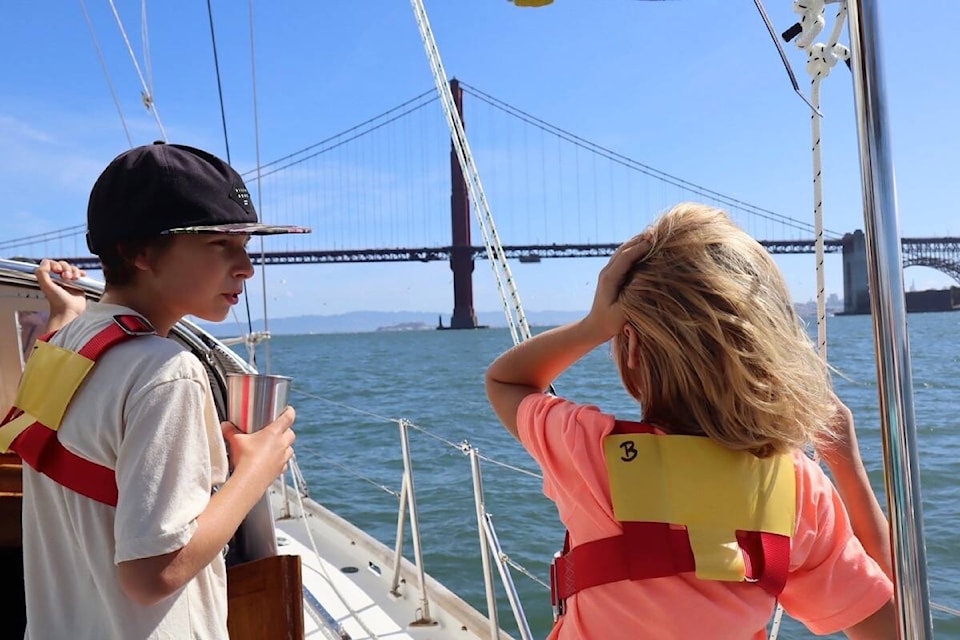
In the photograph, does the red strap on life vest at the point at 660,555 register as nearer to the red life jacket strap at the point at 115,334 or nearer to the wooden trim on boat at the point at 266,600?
the red life jacket strap at the point at 115,334

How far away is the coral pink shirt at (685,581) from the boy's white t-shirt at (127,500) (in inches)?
11.8

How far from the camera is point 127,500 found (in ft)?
1.96

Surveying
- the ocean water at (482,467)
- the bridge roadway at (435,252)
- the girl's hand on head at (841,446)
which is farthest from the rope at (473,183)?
the bridge roadway at (435,252)

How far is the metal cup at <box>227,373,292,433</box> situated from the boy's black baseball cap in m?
0.16

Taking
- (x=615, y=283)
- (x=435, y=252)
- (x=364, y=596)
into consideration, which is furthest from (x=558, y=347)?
(x=435, y=252)

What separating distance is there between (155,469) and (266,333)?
5.70ft

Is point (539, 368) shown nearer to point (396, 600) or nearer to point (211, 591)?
point (211, 591)

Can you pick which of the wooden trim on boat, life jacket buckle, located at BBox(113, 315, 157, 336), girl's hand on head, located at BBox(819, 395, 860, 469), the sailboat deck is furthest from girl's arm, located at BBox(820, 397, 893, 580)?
the sailboat deck

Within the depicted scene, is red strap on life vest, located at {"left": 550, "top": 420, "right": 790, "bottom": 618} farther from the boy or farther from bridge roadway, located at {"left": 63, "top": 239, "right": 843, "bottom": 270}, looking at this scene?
bridge roadway, located at {"left": 63, "top": 239, "right": 843, "bottom": 270}

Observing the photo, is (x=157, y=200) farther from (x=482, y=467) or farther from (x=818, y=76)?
(x=482, y=467)

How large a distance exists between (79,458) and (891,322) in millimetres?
646

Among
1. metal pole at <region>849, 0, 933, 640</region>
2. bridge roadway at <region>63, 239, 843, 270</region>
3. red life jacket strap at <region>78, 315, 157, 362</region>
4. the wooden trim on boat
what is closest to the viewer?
metal pole at <region>849, 0, 933, 640</region>

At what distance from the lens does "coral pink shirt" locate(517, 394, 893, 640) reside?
0.62 metres

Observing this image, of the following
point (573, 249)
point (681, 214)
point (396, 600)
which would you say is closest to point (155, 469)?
point (681, 214)
